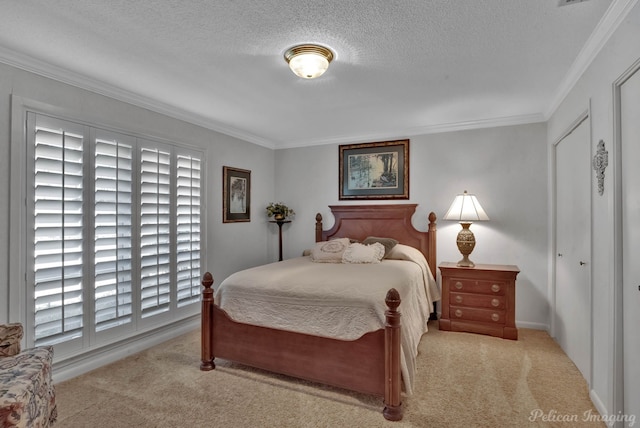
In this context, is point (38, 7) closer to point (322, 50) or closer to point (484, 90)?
point (322, 50)

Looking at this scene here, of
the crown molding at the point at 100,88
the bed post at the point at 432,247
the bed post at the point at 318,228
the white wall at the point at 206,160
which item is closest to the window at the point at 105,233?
the white wall at the point at 206,160

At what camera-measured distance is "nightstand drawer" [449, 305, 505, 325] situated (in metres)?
3.43

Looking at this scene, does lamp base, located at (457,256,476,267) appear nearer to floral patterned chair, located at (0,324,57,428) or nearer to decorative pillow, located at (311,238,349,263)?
decorative pillow, located at (311,238,349,263)

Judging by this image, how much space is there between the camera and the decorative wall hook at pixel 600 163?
201 cm

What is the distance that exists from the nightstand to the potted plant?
2.36 metres

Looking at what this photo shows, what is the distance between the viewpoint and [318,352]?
2355 mm

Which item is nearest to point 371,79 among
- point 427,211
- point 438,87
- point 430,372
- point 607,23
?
point 438,87

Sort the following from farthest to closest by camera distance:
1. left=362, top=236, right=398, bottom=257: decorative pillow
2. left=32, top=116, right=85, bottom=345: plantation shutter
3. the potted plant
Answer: the potted plant
left=362, top=236, right=398, bottom=257: decorative pillow
left=32, top=116, right=85, bottom=345: plantation shutter

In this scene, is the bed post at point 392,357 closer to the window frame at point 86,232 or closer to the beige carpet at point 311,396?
the beige carpet at point 311,396

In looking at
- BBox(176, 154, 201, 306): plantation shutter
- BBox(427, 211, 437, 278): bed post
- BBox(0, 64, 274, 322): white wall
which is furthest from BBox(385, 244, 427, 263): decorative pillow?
BBox(176, 154, 201, 306): plantation shutter

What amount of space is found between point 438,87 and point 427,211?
1747 mm

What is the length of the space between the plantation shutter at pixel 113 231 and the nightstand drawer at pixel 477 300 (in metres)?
3.34

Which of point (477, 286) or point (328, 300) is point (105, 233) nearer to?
point (328, 300)

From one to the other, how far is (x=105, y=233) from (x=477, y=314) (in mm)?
3758
